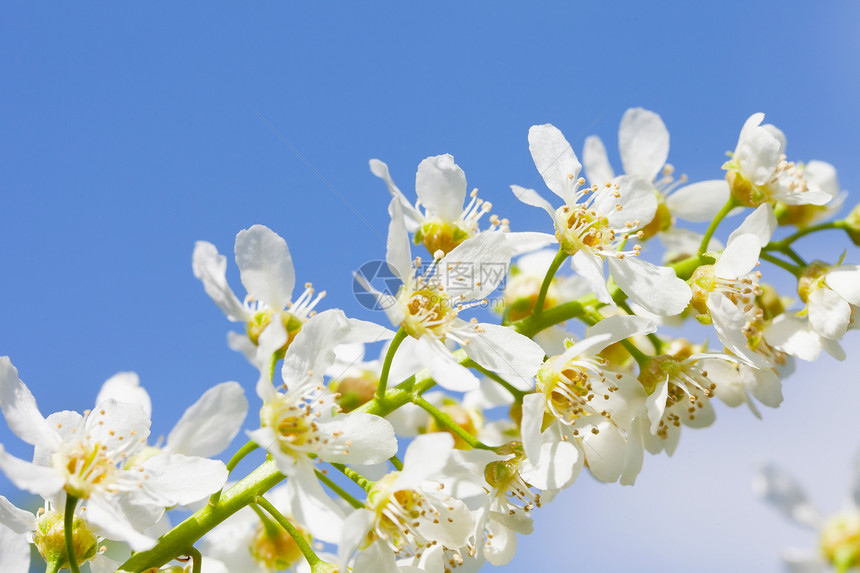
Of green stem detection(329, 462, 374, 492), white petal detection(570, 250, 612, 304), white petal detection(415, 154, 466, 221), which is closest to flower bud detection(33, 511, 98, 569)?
green stem detection(329, 462, 374, 492)

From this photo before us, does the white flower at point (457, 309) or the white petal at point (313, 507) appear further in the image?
the white flower at point (457, 309)

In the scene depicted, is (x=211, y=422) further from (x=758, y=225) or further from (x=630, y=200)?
(x=758, y=225)

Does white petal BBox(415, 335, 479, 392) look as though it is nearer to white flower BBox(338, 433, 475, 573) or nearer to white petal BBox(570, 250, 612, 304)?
white flower BBox(338, 433, 475, 573)

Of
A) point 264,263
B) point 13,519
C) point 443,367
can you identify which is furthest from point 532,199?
point 13,519

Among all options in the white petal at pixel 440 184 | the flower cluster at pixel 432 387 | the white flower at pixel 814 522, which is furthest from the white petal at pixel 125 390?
the white flower at pixel 814 522

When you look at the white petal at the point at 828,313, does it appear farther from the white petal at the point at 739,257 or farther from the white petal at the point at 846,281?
the white petal at the point at 739,257

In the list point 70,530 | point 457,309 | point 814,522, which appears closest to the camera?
point 70,530
